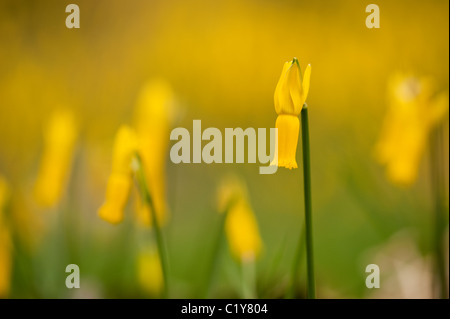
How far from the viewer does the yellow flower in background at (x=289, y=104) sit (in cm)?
56

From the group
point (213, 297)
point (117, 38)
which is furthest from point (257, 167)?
point (117, 38)

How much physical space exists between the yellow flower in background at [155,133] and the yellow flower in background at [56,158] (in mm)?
126

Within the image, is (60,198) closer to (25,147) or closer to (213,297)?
(25,147)

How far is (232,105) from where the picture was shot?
3.10 feet

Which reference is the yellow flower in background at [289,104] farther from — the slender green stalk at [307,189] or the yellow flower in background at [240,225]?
the yellow flower in background at [240,225]

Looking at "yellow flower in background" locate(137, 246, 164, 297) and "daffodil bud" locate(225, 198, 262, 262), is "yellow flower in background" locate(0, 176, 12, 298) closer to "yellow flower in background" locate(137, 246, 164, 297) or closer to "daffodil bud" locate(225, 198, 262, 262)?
"yellow flower in background" locate(137, 246, 164, 297)

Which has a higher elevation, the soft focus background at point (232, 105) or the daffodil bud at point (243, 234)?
the soft focus background at point (232, 105)

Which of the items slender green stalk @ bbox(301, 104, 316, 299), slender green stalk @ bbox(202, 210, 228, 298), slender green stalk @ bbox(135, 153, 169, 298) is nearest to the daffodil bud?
slender green stalk @ bbox(202, 210, 228, 298)

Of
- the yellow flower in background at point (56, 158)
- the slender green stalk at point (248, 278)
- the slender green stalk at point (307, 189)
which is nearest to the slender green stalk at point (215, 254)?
the slender green stalk at point (248, 278)

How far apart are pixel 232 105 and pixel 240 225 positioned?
222 millimetres

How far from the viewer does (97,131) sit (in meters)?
0.93

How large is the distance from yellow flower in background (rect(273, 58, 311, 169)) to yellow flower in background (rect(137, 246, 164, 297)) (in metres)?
0.39

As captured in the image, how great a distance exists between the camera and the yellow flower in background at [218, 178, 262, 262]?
0.88 m

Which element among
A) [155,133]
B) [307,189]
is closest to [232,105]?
[155,133]
